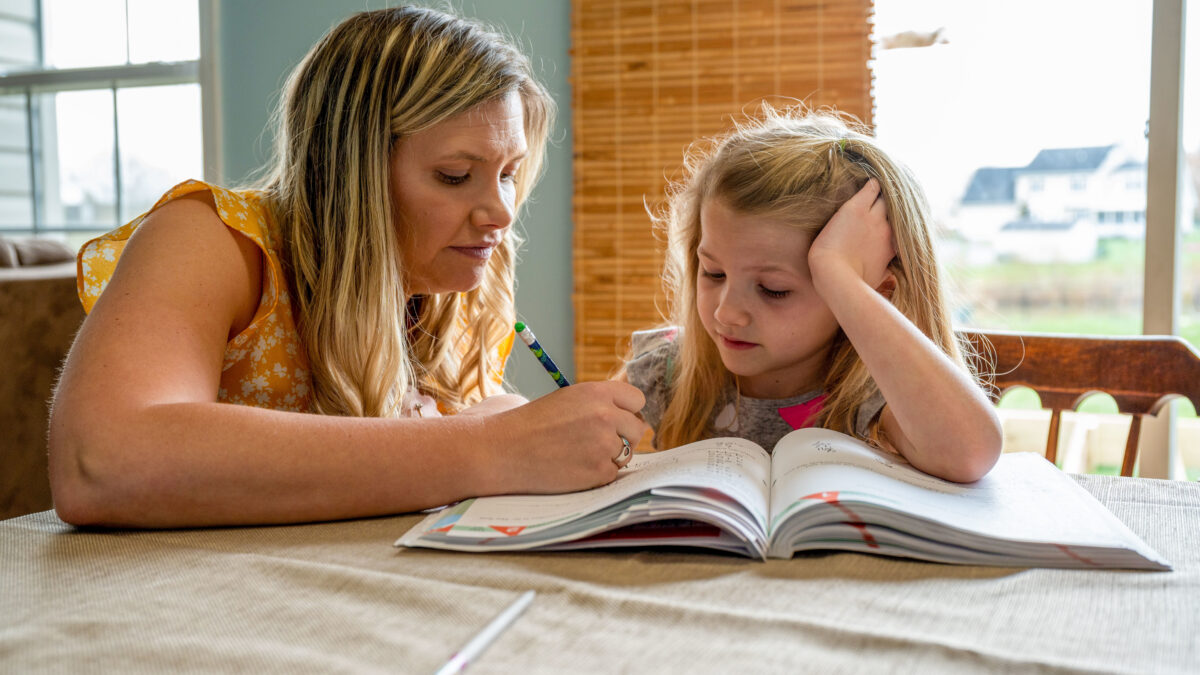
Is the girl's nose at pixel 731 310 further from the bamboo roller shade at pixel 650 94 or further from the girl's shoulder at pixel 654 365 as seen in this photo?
the bamboo roller shade at pixel 650 94

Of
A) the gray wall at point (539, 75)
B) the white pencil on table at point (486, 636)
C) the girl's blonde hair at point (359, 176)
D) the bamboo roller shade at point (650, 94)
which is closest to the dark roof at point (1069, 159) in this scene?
the bamboo roller shade at point (650, 94)

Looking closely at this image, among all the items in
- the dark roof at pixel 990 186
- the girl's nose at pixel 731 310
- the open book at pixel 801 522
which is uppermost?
the dark roof at pixel 990 186

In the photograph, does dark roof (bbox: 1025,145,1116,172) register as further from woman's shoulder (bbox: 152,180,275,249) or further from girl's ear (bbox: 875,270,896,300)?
woman's shoulder (bbox: 152,180,275,249)

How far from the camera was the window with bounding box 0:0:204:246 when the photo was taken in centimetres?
362

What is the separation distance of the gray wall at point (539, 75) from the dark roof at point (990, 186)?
1307 millimetres

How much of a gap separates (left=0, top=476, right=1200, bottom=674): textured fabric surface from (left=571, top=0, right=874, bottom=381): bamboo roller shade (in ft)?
6.83

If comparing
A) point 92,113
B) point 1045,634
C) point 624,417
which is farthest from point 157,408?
point 92,113

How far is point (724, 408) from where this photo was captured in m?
1.37

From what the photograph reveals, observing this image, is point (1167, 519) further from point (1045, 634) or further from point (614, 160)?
point (614, 160)

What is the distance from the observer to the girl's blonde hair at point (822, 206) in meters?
1.16

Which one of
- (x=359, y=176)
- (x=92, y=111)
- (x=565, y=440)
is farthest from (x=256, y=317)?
(x=92, y=111)

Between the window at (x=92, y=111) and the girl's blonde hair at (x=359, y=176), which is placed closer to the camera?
the girl's blonde hair at (x=359, y=176)

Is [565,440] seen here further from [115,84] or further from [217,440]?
[115,84]

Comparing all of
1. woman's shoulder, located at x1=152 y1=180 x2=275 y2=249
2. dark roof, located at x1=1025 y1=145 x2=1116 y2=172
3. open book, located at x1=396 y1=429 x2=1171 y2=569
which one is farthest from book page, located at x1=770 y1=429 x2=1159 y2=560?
dark roof, located at x1=1025 y1=145 x2=1116 y2=172
